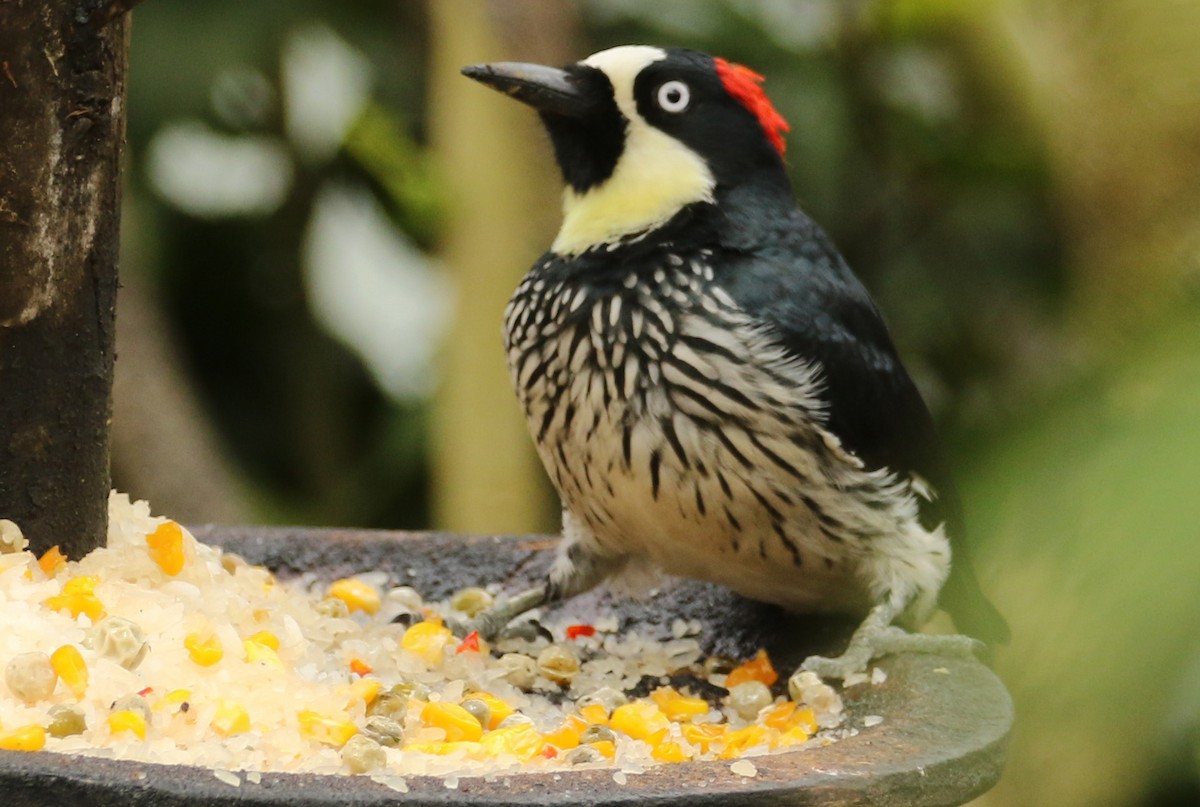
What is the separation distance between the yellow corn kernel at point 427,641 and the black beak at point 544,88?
2.76 ft

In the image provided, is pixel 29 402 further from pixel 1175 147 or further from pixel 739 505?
pixel 1175 147

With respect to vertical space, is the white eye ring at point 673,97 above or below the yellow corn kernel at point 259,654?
above

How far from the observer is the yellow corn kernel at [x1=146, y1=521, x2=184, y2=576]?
195 cm

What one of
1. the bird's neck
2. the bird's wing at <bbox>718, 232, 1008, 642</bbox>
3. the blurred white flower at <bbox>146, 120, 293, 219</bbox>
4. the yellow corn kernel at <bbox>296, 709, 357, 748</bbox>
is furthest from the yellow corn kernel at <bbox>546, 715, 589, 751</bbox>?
the blurred white flower at <bbox>146, 120, 293, 219</bbox>

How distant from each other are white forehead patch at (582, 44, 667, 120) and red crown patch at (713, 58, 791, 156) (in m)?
0.11

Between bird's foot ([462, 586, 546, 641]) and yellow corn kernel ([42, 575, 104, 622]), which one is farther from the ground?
yellow corn kernel ([42, 575, 104, 622])

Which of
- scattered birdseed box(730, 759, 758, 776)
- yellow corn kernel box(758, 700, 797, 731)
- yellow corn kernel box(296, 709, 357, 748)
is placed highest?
scattered birdseed box(730, 759, 758, 776)

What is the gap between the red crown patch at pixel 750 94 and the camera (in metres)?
2.62

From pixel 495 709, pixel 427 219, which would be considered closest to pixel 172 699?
pixel 495 709

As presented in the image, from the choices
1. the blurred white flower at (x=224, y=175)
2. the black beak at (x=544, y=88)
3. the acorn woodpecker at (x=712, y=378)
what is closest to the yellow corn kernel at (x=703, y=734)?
the acorn woodpecker at (x=712, y=378)

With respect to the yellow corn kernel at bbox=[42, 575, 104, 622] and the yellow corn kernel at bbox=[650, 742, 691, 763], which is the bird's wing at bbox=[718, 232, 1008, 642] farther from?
the yellow corn kernel at bbox=[42, 575, 104, 622]

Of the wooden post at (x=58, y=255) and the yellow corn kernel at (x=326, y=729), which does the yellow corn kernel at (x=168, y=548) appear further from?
the yellow corn kernel at (x=326, y=729)

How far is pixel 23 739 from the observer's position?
1.36 m

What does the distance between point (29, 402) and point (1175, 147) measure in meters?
1.46
